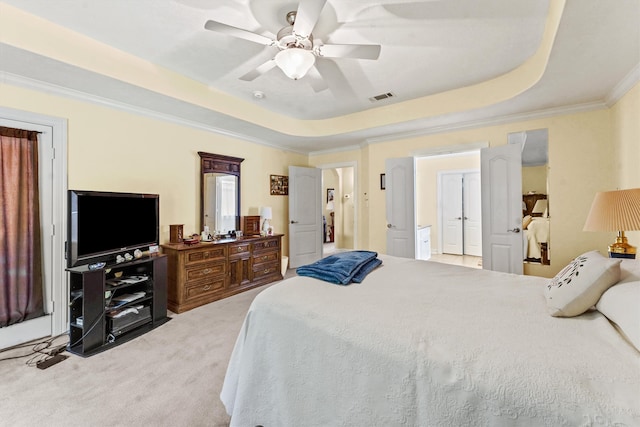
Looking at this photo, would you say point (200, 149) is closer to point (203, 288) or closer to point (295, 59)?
point (203, 288)

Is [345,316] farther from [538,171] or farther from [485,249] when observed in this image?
[538,171]

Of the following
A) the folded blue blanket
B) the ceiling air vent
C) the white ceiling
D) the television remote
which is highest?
the ceiling air vent

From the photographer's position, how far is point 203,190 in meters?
4.02

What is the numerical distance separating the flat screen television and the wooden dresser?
0.39m

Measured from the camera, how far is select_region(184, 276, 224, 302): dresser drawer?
3300 mm

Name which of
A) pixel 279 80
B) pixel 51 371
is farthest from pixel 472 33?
pixel 51 371

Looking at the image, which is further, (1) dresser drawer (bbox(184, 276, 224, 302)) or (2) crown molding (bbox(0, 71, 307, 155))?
(1) dresser drawer (bbox(184, 276, 224, 302))

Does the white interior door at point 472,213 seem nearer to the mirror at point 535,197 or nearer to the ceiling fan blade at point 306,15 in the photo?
the mirror at point 535,197

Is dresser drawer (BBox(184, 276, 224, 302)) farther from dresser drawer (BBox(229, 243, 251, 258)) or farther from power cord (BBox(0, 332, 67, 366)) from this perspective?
power cord (BBox(0, 332, 67, 366))

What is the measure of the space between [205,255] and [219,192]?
1133 mm

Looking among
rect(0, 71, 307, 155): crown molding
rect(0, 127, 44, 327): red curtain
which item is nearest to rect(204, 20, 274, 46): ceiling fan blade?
rect(0, 71, 307, 155): crown molding

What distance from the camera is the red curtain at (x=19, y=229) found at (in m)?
2.41

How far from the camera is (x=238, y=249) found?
3.92m

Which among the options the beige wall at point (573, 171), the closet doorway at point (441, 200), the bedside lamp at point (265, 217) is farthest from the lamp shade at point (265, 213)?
the beige wall at point (573, 171)
